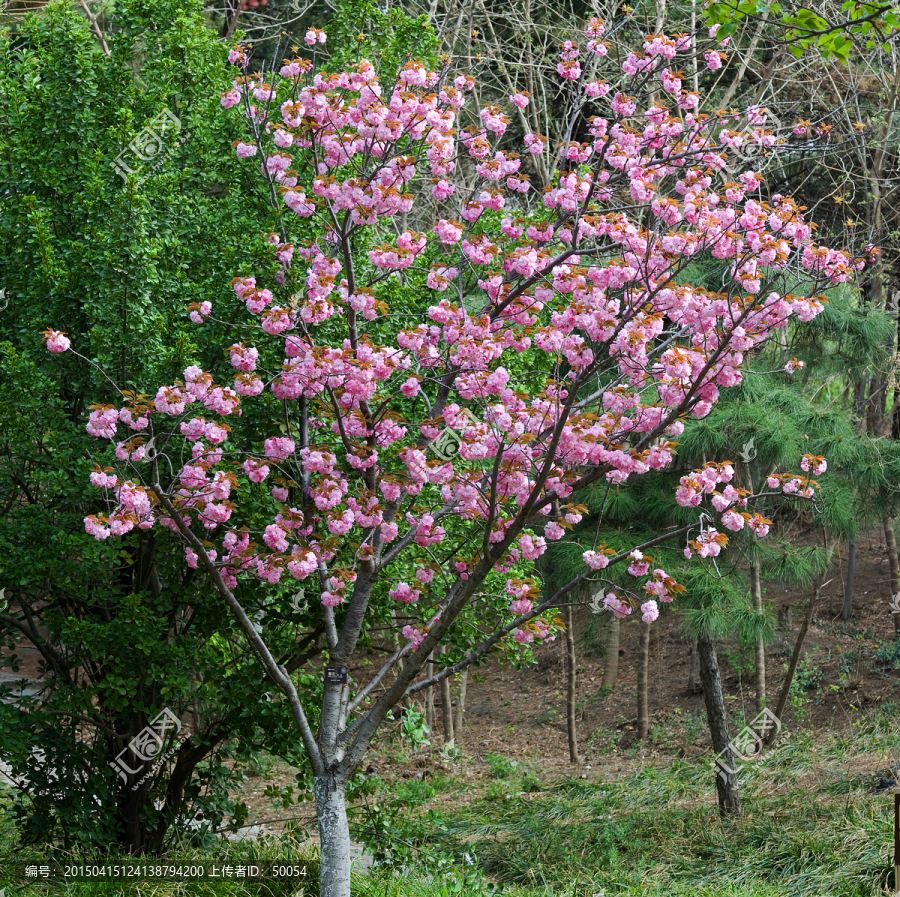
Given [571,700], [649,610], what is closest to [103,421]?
[649,610]

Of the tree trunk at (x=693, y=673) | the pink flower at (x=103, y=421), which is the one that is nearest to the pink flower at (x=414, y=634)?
the pink flower at (x=103, y=421)

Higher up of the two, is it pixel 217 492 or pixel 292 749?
pixel 217 492

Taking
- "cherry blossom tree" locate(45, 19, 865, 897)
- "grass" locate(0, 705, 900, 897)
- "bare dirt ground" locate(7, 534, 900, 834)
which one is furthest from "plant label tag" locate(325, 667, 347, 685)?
"bare dirt ground" locate(7, 534, 900, 834)

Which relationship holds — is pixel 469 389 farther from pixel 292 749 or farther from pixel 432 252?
pixel 292 749

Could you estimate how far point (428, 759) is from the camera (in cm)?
885

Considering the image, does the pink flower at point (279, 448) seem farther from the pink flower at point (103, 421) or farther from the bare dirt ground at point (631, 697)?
the bare dirt ground at point (631, 697)

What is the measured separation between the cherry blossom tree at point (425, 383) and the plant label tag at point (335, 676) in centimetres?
1

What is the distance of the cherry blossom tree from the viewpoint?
3729mm

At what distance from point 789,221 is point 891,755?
182 inches

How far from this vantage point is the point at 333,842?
3.85 meters

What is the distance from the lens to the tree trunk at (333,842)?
12.5ft

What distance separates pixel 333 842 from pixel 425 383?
7.51 ft

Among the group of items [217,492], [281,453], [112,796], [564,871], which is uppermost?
[281,453]

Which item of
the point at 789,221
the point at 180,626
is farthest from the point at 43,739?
the point at 789,221
